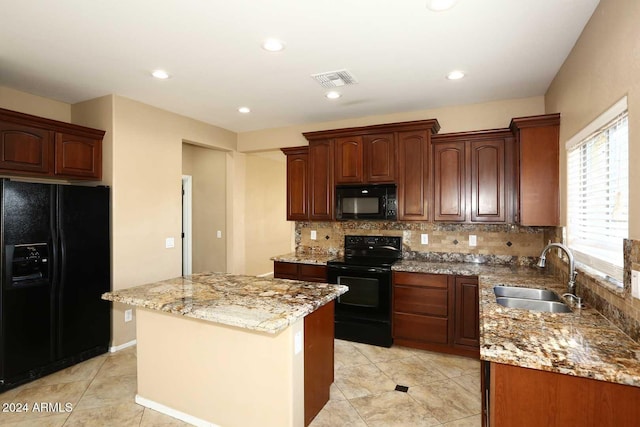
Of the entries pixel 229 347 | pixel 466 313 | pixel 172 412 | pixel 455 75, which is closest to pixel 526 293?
pixel 466 313

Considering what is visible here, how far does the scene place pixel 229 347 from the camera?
210 cm

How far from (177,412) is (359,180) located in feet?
9.14

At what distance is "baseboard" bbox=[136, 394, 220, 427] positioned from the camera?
223 cm

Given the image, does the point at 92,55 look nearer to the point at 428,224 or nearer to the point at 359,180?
the point at 359,180

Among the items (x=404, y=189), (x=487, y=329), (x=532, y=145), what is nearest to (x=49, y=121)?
(x=404, y=189)

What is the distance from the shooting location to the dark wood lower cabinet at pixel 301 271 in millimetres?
3891

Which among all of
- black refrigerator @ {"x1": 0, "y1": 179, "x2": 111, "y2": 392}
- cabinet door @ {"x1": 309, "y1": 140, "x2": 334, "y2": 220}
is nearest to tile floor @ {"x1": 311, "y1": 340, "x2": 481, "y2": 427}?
cabinet door @ {"x1": 309, "y1": 140, "x2": 334, "y2": 220}

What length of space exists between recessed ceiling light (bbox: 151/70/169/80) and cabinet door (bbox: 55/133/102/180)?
1094 millimetres

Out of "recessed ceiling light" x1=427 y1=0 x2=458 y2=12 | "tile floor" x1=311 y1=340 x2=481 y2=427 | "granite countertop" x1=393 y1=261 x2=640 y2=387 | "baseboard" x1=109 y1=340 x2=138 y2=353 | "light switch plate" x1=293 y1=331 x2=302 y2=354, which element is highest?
"recessed ceiling light" x1=427 y1=0 x2=458 y2=12

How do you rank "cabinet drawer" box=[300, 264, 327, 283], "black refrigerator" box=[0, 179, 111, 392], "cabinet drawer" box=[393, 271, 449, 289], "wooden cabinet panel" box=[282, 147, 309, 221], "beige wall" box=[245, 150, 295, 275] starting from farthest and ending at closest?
"beige wall" box=[245, 150, 295, 275]
"wooden cabinet panel" box=[282, 147, 309, 221]
"cabinet drawer" box=[300, 264, 327, 283]
"cabinet drawer" box=[393, 271, 449, 289]
"black refrigerator" box=[0, 179, 111, 392]

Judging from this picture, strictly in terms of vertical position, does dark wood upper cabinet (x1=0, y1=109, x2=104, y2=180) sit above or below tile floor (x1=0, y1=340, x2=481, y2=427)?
above

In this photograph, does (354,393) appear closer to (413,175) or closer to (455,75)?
(413,175)

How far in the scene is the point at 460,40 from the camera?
2.34 meters

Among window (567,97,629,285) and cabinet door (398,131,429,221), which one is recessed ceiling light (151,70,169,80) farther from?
window (567,97,629,285)
